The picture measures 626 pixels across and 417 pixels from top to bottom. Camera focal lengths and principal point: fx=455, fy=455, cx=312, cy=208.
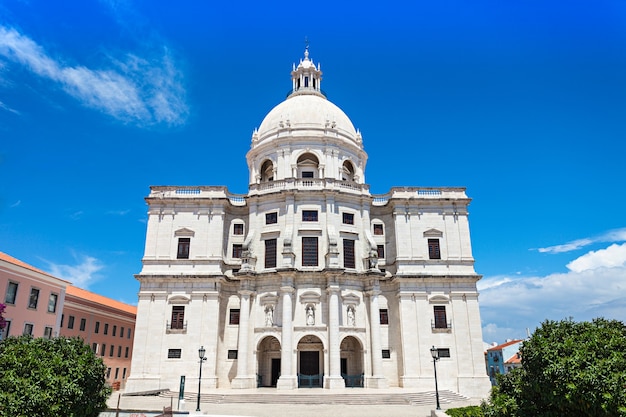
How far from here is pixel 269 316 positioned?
3706cm

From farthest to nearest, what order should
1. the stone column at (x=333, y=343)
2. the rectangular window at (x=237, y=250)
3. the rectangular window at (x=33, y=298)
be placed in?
the rectangular window at (x=237, y=250)
the rectangular window at (x=33, y=298)
the stone column at (x=333, y=343)

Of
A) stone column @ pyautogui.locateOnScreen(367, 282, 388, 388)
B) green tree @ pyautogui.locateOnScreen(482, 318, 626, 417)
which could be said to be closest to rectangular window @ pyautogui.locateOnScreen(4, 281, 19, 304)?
stone column @ pyautogui.locateOnScreen(367, 282, 388, 388)

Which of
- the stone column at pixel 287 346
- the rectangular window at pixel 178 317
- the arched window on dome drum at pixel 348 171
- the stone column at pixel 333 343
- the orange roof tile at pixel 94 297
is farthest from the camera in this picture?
the orange roof tile at pixel 94 297

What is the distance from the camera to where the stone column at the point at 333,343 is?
113ft

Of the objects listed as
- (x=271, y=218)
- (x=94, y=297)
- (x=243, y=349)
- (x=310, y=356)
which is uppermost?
(x=271, y=218)

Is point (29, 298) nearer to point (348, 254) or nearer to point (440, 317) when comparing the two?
point (348, 254)

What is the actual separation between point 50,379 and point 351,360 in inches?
1131

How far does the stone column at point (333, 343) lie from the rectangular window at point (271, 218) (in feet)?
25.9

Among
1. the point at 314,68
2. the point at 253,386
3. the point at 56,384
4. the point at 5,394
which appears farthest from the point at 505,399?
the point at 314,68

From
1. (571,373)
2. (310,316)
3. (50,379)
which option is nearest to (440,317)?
(310,316)

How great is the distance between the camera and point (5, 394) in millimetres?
12398

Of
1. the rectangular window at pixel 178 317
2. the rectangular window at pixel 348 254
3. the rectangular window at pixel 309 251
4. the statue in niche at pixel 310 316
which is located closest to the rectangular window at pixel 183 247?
the rectangular window at pixel 178 317

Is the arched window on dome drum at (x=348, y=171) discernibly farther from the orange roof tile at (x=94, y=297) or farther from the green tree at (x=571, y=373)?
the green tree at (x=571, y=373)

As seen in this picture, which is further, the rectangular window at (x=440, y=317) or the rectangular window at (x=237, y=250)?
the rectangular window at (x=237, y=250)
